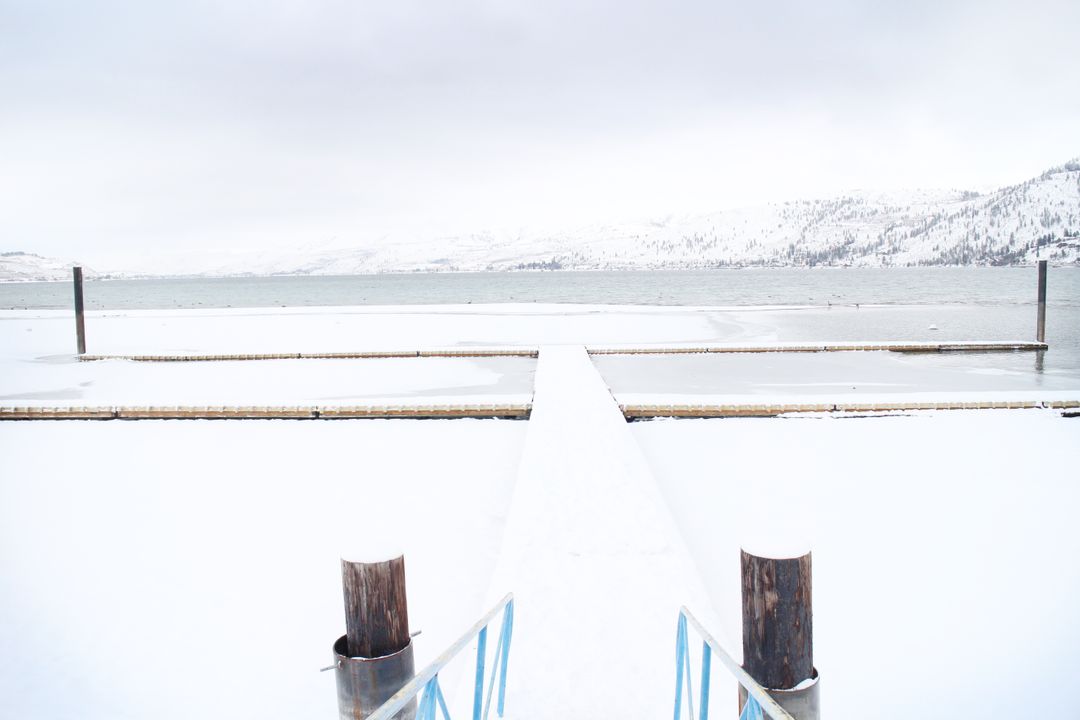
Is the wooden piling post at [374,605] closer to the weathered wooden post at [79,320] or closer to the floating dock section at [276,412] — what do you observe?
the floating dock section at [276,412]

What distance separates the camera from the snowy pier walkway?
2963 millimetres

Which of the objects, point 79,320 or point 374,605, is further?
point 79,320

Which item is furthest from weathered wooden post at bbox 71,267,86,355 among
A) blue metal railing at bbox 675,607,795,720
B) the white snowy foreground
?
blue metal railing at bbox 675,607,795,720

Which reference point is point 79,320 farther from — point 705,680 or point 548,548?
point 705,680

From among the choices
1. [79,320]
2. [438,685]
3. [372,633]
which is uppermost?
[79,320]

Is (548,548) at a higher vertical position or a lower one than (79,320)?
lower

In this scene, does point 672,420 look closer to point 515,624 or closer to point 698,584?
point 698,584

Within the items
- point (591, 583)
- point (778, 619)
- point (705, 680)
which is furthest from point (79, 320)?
point (778, 619)

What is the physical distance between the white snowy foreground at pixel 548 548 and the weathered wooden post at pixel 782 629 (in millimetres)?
122

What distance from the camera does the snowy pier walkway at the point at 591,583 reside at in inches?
117

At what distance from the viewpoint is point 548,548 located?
13.9 feet

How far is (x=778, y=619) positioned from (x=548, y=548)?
2129mm

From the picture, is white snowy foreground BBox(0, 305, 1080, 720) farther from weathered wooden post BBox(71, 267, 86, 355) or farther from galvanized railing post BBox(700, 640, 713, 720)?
weathered wooden post BBox(71, 267, 86, 355)

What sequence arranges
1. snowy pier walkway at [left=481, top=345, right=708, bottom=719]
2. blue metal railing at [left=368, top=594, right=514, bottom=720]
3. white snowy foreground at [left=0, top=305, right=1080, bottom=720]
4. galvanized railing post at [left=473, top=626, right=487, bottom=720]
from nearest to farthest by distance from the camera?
blue metal railing at [left=368, top=594, right=514, bottom=720] → galvanized railing post at [left=473, top=626, right=487, bottom=720] → snowy pier walkway at [left=481, top=345, right=708, bottom=719] → white snowy foreground at [left=0, top=305, right=1080, bottom=720]
